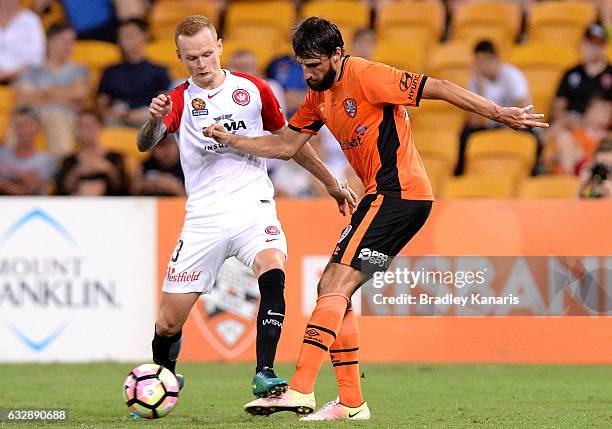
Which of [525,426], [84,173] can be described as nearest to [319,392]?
[525,426]

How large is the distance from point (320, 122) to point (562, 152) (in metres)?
6.84

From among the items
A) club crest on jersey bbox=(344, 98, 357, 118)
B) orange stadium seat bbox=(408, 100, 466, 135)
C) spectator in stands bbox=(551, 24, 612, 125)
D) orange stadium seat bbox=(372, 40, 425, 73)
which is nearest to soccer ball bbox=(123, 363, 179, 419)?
club crest on jersey bbox=(344, 98, 357, 118)

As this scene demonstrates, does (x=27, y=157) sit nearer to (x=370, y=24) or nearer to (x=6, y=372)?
(x=6, y=372)

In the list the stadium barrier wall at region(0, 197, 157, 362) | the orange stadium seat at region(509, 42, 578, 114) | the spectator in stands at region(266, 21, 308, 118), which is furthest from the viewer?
the orange stadium seat at region(509, 42, 578, 114)

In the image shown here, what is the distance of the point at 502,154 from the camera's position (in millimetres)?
13781

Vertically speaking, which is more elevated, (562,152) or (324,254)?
(562,152)

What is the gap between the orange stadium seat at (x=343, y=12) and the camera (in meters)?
16.0

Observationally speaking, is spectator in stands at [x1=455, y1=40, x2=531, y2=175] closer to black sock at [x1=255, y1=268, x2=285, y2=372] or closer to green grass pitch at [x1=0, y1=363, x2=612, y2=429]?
green grass pitch at [x1=0, y1=363, x2=612, y2=429]

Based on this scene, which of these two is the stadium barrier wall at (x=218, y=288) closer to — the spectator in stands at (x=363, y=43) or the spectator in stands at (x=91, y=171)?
the spectator in stands at (x=91, y=171)

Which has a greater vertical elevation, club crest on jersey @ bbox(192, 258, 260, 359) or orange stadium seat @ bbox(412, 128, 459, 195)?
orange stadium seat @ bbox(412, 128, 459, 195)

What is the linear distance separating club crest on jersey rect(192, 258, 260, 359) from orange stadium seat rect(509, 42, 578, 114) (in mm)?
5313

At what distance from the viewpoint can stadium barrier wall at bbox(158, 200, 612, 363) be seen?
1088 cm

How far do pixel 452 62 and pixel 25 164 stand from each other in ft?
17.3

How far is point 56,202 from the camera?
11570 mm
